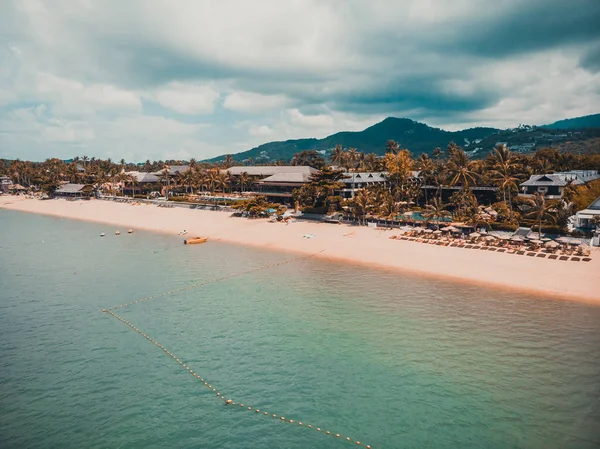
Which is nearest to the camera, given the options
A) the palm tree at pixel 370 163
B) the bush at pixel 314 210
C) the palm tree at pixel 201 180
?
the bush at pixel 314 210

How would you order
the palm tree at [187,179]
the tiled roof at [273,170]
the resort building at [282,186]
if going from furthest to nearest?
the palm tree at [187,179], the tiled roof at [273,170], the resort building at [282,186]

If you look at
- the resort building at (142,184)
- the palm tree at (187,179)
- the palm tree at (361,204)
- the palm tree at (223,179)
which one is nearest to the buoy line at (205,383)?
the palm tree at (361,204)

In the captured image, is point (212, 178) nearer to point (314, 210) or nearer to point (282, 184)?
point (282, 184)

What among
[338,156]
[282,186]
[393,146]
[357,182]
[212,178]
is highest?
→ [393,146]

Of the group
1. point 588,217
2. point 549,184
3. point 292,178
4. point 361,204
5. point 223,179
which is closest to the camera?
point 588,217

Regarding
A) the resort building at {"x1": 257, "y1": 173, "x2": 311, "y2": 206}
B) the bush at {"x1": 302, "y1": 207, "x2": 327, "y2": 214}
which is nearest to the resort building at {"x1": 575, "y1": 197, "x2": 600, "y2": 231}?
the bush at {"x1": 302, "y1": 207, "x2": 327, "y2": 214}

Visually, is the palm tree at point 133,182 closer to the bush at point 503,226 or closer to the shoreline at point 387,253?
the shoreline at point 387,253

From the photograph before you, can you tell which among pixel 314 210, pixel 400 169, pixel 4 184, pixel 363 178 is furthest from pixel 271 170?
pixel 4 184
